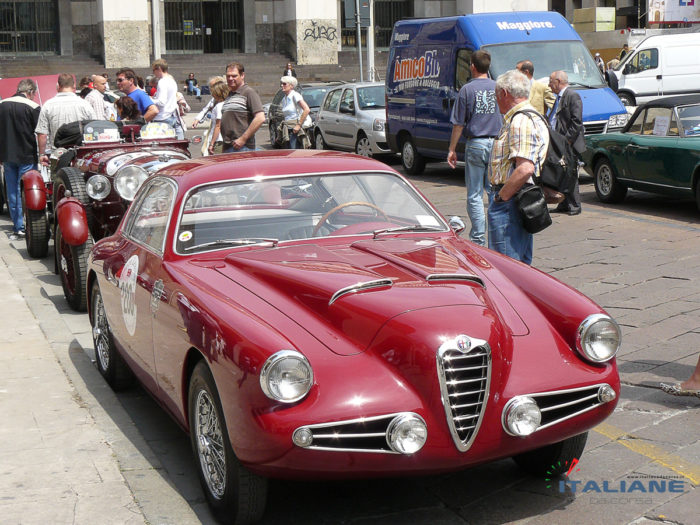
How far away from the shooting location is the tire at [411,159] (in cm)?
1709

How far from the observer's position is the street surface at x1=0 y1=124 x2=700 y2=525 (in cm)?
440

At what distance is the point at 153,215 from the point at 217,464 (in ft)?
6.17

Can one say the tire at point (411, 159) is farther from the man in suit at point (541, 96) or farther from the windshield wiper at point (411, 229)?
the windshield wiper at point (411, 229)

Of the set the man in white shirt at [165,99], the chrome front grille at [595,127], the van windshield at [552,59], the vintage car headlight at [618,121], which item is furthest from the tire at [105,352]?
the vintage car headlight at [618,121]

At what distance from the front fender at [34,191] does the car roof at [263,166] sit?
17.0 ft

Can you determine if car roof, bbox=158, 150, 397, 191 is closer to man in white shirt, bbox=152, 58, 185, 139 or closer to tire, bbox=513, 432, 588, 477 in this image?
tire, bbox=513, 432, 588, 477

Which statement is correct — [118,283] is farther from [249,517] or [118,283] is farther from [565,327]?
[565,327]

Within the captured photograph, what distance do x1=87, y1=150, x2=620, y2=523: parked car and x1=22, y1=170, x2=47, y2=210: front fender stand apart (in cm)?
547

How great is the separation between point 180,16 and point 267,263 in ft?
132

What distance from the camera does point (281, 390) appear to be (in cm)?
388

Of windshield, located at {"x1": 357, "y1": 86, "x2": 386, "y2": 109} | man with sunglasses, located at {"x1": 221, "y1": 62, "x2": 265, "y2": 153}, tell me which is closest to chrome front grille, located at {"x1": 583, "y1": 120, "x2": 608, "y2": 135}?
windshield, located at {"x1": 357, "y1": 86, "x2": 386, "y2": 109}

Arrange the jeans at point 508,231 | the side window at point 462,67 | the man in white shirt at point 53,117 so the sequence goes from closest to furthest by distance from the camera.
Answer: the jeans at point 508,231 < the man in white shirt at point 53,117 < the side window at point 462,67

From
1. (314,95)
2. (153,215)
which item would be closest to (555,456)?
(153,215)

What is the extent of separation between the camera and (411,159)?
56.6 ft
